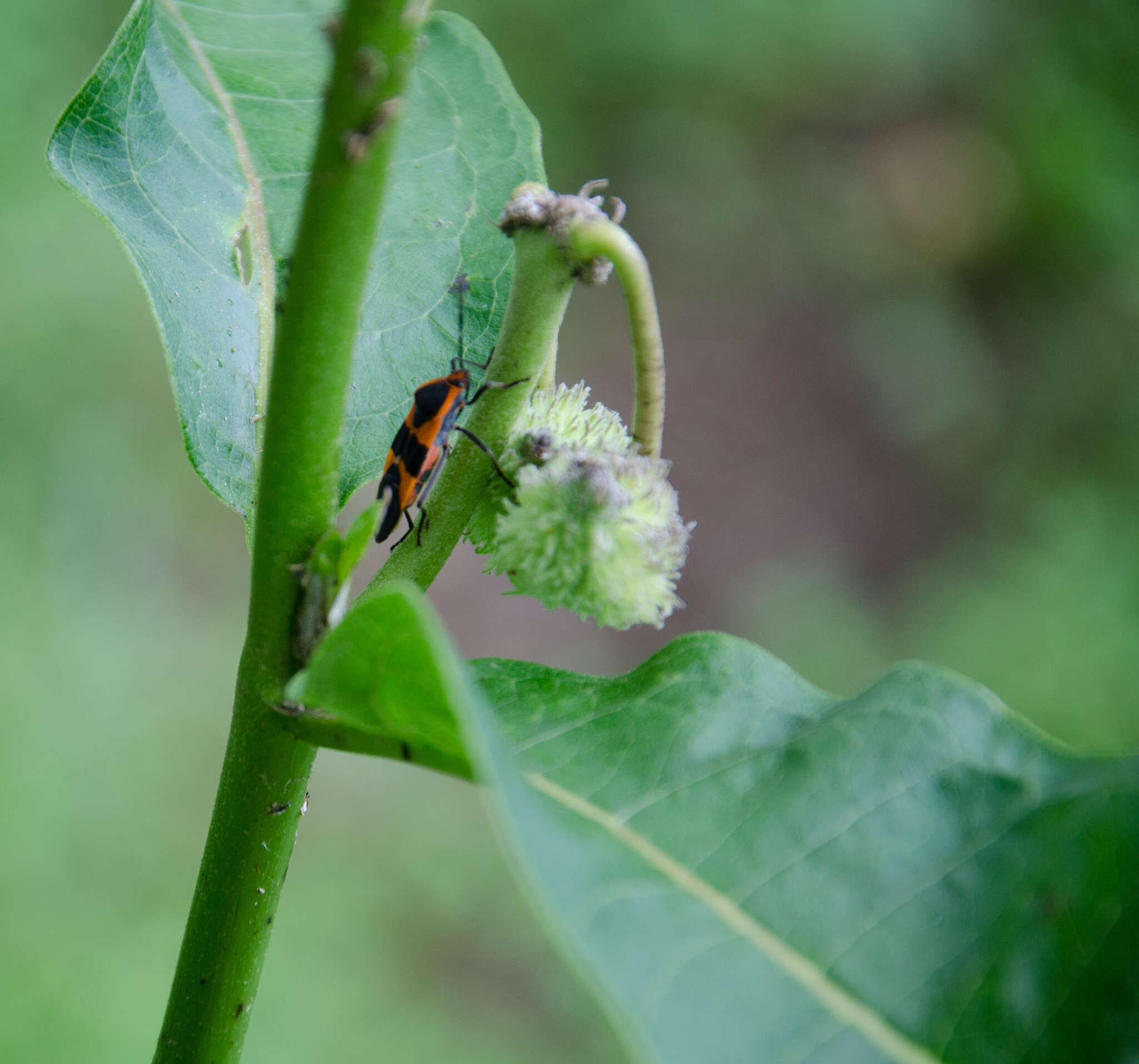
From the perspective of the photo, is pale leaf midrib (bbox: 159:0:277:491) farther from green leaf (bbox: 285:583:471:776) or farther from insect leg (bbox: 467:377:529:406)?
green leaf (bbox: 285:583:471:776)

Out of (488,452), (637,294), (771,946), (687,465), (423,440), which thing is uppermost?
(637,294)

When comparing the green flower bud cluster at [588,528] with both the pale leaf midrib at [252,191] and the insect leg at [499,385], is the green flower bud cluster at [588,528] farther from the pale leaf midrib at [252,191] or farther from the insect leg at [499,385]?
the pale leaf midrib at [252,191]

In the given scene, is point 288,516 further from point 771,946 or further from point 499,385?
point 771,946

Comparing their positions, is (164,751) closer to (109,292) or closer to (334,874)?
(334,874)

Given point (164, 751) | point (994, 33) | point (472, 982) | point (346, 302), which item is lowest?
point (472, 982)

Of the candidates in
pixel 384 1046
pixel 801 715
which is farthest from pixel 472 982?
pixel 801 715

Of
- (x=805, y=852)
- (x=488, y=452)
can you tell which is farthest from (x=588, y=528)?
(x=805, y=852)
